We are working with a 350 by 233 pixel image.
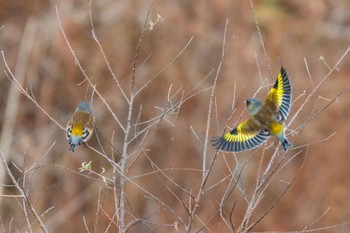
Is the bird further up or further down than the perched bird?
further down

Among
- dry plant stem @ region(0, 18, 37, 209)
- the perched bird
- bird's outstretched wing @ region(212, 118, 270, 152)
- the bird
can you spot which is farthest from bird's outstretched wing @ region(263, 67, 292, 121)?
dry plant stem @ region(0, 18, 37, 209)

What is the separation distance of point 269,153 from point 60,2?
390cm

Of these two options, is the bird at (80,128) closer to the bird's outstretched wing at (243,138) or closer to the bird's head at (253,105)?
the bird's outstretched wing at (243,138)

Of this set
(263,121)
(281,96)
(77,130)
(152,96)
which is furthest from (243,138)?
(152,96)

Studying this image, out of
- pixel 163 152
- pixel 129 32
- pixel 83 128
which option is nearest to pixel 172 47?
pixel 129 32

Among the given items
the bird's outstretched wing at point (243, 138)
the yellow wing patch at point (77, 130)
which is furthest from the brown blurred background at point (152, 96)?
the bird's outstretched wing at point (243, 138)

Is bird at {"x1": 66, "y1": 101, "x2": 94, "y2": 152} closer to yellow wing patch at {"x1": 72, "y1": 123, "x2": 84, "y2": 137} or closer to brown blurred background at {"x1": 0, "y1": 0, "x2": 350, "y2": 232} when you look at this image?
yellow wing patch at {"x1": 72, "y1": 123, "x2": 84, "y2": 137}

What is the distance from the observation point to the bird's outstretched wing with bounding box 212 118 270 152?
527 centimetres

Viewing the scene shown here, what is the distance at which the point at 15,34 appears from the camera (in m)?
14.0

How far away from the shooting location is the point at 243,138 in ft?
17.9

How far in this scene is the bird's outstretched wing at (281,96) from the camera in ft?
18.2

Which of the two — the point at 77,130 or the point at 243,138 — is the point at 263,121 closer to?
the point at 243,138

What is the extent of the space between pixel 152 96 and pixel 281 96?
901 cm

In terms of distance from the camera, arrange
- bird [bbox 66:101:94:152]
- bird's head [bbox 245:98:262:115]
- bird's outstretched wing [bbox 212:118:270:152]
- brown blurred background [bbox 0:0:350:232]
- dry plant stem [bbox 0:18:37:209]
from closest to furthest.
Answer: bird's outstretched wing [bbox 212:118:270:152]
bird's head [bbox 245:98:262:115]
bird [bbox 66:101:94:152]
dry plant stem [bbox 0:18:37:209]
brown blurred background [bbox 0:0:350:232]
